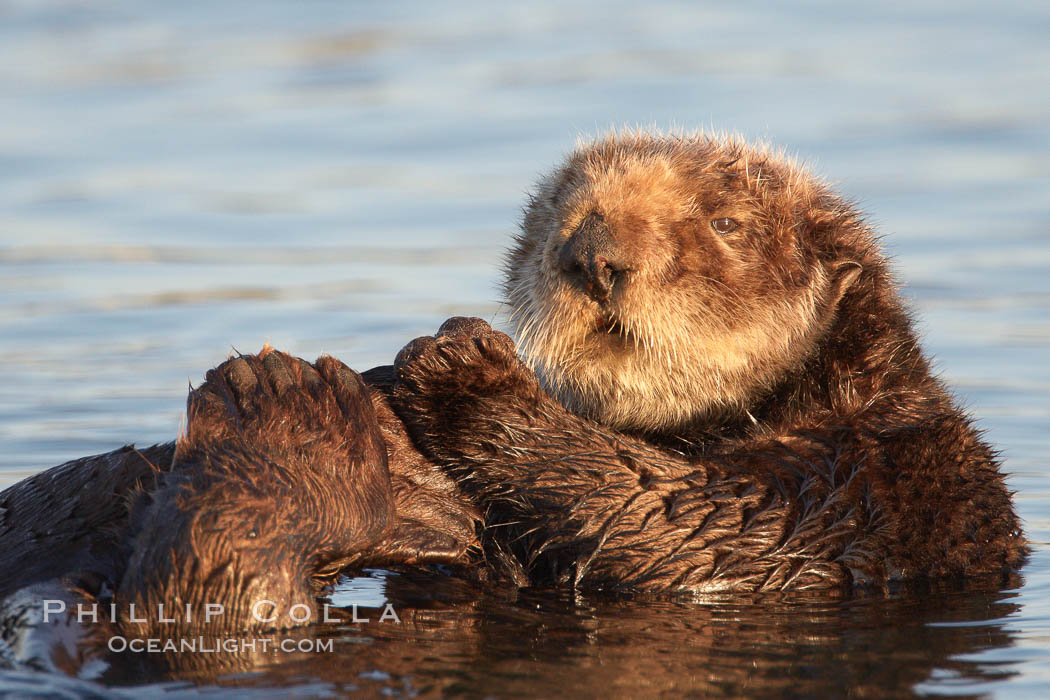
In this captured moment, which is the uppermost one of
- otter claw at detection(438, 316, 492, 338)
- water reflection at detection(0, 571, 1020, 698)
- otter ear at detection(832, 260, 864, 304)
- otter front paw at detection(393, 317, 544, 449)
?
otter ear at detection(832, 260, 864, 304)

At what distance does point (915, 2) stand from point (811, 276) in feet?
37.8

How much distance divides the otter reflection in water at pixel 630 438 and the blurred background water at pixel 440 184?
24cm

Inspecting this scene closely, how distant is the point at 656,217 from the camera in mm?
4652

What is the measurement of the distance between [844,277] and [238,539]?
2.19 meters

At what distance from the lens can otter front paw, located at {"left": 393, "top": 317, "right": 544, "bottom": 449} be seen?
4418 millimetres

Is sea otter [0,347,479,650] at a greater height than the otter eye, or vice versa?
the otter eye

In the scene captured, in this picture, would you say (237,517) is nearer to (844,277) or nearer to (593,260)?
(593,260)

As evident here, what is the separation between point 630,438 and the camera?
14.9ft

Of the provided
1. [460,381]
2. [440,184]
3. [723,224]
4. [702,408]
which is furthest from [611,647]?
[440,184]

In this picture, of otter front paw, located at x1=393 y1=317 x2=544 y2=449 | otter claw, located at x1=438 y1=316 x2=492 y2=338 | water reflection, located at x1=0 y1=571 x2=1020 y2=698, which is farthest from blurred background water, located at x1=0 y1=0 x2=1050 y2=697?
otter claw, located at x1=438 y1=316 x2=492 y2=338

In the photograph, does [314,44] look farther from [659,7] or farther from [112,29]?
[659,7]

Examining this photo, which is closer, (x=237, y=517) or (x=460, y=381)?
(x=237, y=517)

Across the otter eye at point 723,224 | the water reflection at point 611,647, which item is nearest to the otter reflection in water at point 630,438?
the otter eye at point 723,224

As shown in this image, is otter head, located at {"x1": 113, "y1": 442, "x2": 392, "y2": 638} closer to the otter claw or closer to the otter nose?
the otter claw
